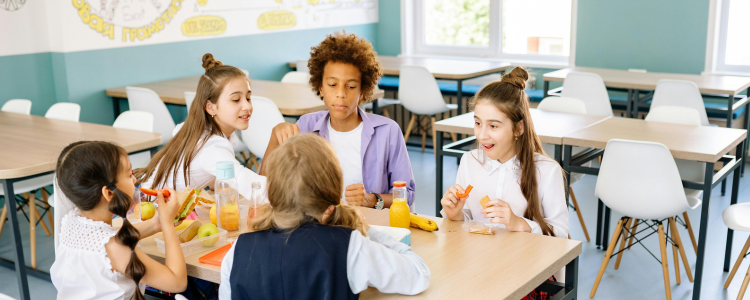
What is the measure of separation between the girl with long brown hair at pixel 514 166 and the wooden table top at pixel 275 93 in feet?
6.04

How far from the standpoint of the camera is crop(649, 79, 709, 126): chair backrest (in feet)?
13.4

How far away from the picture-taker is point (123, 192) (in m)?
1.60

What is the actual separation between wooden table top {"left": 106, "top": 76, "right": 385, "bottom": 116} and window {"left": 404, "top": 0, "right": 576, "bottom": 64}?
2.35 meters

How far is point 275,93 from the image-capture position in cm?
430

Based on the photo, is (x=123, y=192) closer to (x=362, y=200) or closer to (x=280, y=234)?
(x=280, y=234)

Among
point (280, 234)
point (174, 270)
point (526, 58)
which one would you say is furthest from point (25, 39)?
point (526, 58)

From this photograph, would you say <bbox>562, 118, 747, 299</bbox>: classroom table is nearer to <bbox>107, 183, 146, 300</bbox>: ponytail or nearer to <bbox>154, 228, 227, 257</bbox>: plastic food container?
<bbox>154, 228, 227, 257</bbox>: plastic food container

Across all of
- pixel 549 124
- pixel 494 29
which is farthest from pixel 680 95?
pixel 494 29

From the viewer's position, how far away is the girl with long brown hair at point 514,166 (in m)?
1.92

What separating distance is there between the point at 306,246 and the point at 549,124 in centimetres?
230

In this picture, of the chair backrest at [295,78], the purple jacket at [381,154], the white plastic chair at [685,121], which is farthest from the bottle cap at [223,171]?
the chair backrest at [295,78]

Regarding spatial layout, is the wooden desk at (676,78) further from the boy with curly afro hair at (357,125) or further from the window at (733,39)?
the boy with curly afro hair at (357,125)

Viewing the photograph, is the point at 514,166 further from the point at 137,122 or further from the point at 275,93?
the point at 275,93

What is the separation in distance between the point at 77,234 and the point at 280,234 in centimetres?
60
